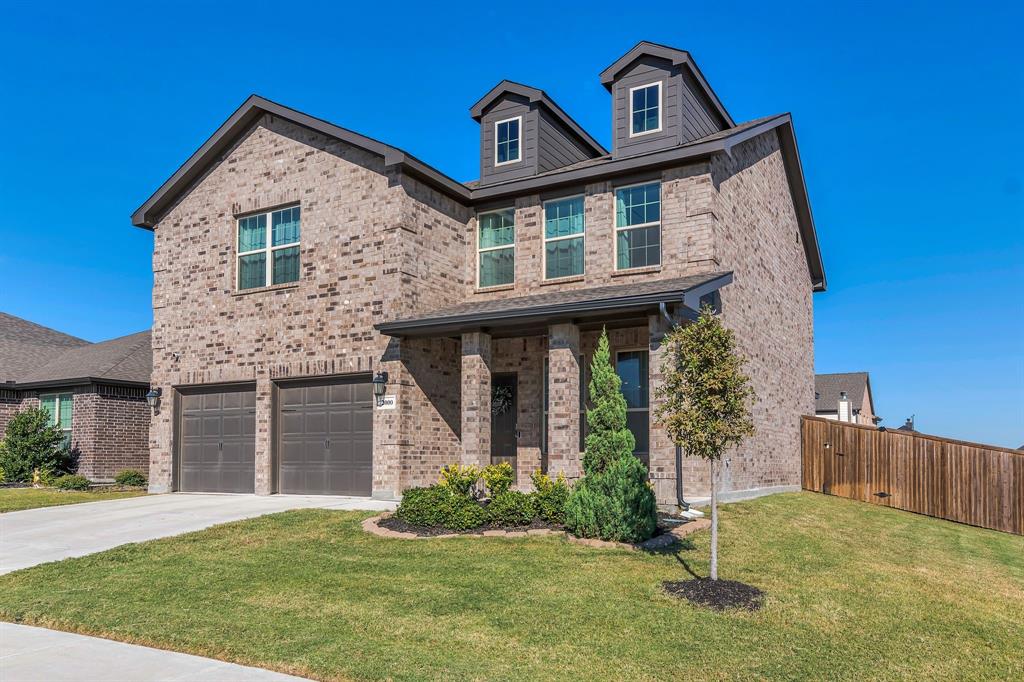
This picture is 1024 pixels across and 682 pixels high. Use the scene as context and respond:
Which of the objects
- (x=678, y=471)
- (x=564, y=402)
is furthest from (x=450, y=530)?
(x=678, y=471)

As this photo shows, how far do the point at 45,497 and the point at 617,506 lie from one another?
550 inches

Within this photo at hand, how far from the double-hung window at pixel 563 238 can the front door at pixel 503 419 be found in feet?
8.59

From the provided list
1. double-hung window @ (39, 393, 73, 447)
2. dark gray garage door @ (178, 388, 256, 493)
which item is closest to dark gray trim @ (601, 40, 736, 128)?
dark gray garage door @ (178, 388, 256, 493)

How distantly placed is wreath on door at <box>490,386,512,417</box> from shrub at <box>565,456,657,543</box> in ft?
22.8

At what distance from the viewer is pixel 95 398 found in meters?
22.5

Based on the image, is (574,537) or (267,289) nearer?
(574,537)

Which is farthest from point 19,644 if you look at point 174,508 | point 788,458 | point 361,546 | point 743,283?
point 788,458

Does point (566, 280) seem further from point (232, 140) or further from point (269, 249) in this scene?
point (232, 140)

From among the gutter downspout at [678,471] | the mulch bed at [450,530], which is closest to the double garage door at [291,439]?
the mulch bed at [450,530]

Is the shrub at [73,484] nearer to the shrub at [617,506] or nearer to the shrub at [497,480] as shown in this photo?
the shrub at [497,480]

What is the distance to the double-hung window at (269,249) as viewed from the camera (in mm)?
17672

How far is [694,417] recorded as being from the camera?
27.9ft

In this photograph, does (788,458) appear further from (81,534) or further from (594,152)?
(81,534)

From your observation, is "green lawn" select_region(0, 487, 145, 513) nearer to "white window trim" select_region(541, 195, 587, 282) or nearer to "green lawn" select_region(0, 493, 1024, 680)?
"green lawn" select_region(0, 493, 1024, 680)
